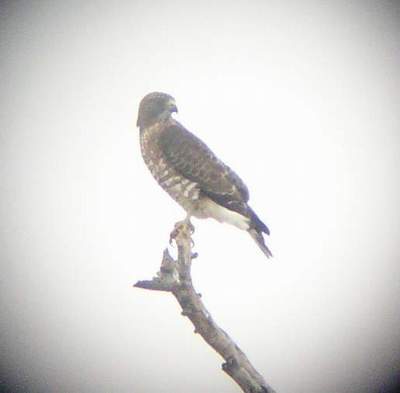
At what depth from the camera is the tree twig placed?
320 cm

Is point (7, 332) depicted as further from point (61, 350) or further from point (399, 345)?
point (399, 345)

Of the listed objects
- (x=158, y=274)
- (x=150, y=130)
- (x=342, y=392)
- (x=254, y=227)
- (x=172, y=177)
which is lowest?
(x=342, y=392)

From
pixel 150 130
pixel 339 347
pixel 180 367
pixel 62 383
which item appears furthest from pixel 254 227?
pixel 180 367

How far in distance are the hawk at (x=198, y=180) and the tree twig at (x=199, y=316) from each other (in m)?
1.75

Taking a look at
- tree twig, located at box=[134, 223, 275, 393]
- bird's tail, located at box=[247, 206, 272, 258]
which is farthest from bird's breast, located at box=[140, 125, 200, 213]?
tree twig, located at box=[134, 223, 275, 393]

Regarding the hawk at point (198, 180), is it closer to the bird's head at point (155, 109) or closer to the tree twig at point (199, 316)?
the bird's head at point (155, 109)

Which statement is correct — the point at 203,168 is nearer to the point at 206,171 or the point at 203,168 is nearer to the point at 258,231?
the point at 206,171

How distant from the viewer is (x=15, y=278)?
52.0 meters

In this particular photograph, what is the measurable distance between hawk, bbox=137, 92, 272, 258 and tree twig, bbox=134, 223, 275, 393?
1.75m

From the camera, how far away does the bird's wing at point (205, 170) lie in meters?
5.59

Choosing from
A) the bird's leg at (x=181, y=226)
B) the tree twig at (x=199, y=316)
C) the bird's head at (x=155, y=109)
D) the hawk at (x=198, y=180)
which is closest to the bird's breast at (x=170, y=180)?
the hawk at (x=198, y=180)

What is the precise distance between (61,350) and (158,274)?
23089 mm

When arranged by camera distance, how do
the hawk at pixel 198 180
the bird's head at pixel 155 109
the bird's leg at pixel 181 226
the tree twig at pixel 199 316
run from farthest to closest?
the bird's head at pixel 155 109 < the hawk at pixel 198 180 < the bird's leg at pixel 181 226 < the tree twig at pixel 199 316

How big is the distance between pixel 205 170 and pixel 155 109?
4.27 feet
